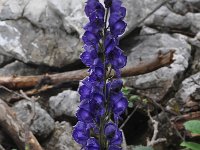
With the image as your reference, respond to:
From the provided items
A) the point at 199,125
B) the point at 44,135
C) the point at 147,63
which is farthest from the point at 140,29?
the point at 199,125

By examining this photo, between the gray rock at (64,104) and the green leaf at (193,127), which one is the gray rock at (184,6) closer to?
the gray rock at (64,104)

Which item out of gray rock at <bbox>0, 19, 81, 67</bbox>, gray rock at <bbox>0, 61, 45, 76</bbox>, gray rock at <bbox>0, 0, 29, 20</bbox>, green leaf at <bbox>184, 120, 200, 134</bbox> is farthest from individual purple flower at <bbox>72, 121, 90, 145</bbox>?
gray rock at <bbox>0, 0, 29, 20</bbox>

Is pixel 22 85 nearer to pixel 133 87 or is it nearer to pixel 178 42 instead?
pixel 133 87

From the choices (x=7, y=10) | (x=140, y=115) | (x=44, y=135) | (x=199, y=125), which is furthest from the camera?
(x=7, y=10)

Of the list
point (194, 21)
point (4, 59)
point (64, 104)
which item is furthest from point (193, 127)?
point (194, 21)

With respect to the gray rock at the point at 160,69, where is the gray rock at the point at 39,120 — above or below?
below

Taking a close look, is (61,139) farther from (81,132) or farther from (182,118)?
(81,132)

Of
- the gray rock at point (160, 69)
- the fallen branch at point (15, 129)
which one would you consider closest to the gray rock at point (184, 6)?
the gray rock at point (160, 69)
